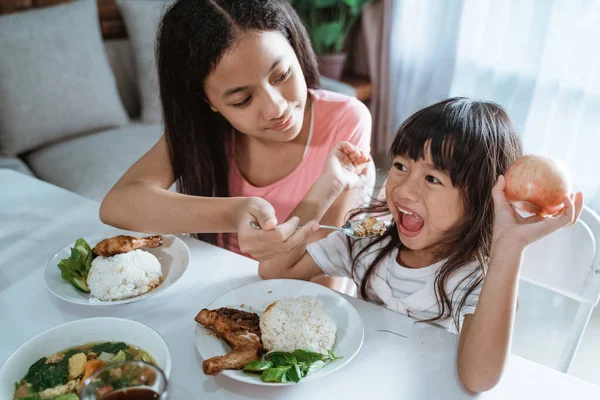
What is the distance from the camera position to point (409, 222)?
109 centimetres

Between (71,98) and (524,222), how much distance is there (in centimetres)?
232

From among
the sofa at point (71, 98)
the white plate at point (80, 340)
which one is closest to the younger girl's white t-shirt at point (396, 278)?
the white plate at point (80, 340)

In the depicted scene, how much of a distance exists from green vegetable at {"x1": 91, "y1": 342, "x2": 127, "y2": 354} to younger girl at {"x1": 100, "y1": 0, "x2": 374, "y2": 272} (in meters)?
0.33

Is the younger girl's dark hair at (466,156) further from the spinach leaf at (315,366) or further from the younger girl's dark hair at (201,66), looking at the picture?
the younger girl's dark hair at (201,66)

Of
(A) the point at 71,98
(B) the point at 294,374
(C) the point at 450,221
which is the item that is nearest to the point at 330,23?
(A) the point at 71,98

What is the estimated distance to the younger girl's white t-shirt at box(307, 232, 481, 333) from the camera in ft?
3.47

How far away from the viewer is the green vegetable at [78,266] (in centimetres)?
104

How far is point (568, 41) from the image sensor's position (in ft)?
7.93

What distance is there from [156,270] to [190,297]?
0.10 m

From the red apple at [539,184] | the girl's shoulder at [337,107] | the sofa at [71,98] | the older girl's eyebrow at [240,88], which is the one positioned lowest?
the sofa at [71,98]

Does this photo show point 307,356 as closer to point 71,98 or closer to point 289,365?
point 289,365

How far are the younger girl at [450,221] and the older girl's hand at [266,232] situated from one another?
5cm

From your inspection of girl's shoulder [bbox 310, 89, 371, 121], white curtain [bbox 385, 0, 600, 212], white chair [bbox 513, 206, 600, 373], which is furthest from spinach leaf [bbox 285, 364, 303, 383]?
white curtain [bbox 385, 0, 600, 212]

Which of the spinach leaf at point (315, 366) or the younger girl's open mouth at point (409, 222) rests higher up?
the younger girl's open mouth at point (409, 222)
